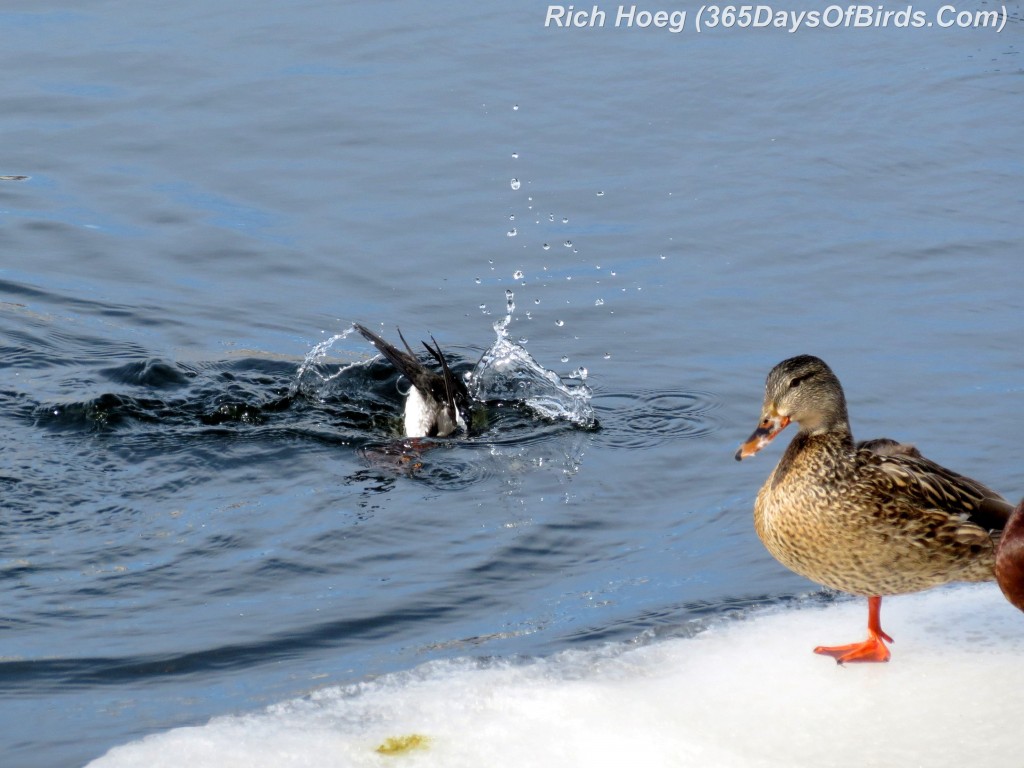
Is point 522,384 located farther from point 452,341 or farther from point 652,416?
point 652,416

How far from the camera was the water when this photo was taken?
17.3ft

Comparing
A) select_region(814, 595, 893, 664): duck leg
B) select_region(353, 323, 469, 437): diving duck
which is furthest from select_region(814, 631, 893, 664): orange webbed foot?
select_region(353, 323, 469, 437): diving duck

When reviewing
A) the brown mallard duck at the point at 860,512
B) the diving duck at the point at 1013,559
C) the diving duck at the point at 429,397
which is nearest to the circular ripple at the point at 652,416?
the diving duck at the point at 429,397

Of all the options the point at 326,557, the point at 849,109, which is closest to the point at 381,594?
the point at 326,557

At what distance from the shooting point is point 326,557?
6359mm

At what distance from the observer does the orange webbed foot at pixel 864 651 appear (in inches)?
203

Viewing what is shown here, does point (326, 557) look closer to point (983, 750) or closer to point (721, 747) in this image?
point (721, 747)

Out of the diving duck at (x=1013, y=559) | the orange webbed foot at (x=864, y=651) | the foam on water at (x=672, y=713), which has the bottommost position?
the foam on water at (x=672, y=713)

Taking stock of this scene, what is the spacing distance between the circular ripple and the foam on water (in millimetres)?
2435

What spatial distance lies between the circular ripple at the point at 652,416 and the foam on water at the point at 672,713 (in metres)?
2.43

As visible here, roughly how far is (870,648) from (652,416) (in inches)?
120

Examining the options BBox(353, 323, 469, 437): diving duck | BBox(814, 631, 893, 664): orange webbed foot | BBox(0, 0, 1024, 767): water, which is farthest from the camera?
BBox(353, 323, 469, 437): diving duck

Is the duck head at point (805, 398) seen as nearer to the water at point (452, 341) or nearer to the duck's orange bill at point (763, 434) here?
the duck's orange bill at point (763, 434)

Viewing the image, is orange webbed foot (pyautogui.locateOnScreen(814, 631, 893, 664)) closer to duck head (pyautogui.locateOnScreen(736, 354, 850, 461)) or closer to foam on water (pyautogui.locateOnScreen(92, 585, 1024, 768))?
foam on water (pyautogui.locateOnScreen(92, 585, 1024, 768))
